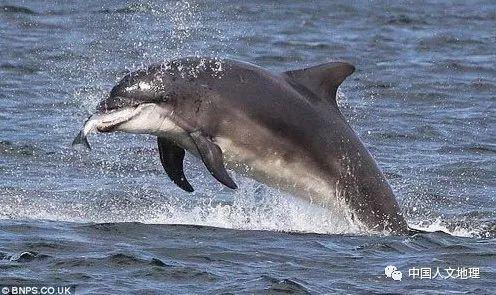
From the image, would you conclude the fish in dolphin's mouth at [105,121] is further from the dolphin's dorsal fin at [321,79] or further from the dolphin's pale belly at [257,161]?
the dolphin's dorsal fin at [321,79]

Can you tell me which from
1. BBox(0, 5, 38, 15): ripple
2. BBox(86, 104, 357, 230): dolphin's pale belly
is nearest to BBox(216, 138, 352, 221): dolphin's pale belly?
BBox(86, 104, 357, 230): dolphin's pale belly

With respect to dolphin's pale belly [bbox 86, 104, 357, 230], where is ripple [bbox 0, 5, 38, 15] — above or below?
above

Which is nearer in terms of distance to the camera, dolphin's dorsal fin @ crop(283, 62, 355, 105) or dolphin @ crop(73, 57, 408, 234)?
dolphin @ crop(73, 57, 408, 234)

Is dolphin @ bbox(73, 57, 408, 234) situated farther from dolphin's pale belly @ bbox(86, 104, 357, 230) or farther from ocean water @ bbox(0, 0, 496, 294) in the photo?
ocean water @ bbox(0, 0, 496, 294)

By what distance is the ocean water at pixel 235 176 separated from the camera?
38.3 feet

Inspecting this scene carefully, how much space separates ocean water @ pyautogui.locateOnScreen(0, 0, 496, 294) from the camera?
11.7 meters

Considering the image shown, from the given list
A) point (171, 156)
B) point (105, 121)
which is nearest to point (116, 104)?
point (105, 121)

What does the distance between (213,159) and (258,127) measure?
60cm

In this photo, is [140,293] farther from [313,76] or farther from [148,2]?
[148,2]

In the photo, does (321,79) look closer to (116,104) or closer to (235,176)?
(116,104)

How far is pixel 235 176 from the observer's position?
1495cm

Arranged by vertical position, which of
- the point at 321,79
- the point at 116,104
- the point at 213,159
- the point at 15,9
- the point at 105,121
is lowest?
the point at 213,159

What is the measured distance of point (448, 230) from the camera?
46.8 ft

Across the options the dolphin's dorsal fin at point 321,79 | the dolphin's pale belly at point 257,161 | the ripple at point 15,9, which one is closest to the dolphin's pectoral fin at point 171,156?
the dolphin's pale belly at point 257,161
